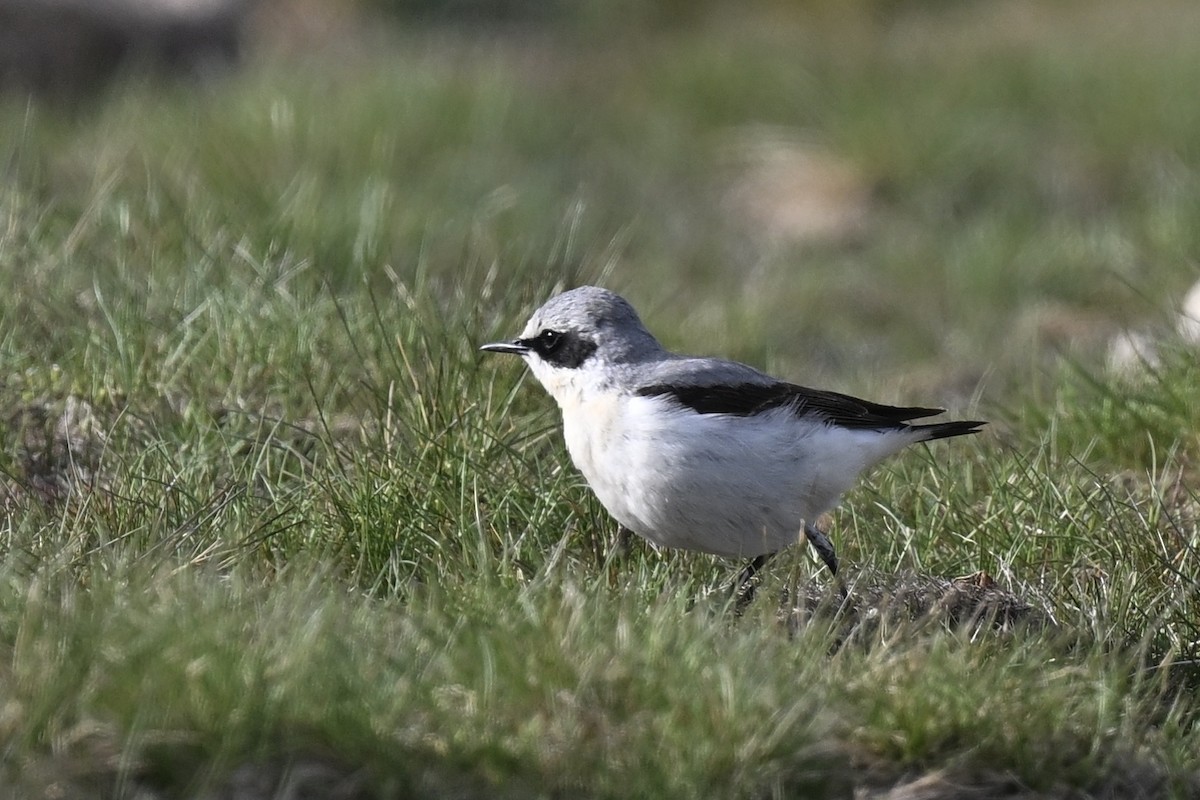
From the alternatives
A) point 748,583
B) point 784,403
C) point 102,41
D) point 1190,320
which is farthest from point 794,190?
point 748,583

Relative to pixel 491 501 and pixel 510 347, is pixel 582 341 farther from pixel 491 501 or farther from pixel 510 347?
pixel 491 501

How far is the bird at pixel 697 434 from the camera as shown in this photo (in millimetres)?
4441

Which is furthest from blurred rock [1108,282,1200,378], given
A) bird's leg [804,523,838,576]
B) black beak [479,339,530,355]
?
black beak [479,339,530,355]

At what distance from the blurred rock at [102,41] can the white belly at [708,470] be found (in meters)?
8.86

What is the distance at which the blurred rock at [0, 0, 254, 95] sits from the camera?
499 inches

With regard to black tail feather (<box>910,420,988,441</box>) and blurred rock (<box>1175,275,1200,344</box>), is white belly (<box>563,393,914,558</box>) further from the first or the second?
blurred rock (<box>1175,275,1200,344</box>)

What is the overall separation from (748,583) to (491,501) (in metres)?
0.81

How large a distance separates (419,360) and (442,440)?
0.67 m

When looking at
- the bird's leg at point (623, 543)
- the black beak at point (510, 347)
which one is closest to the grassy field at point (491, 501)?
the bird's leg at point (623, 543)

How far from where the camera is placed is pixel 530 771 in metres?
3.37

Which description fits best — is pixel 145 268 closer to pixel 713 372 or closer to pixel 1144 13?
pixel 713 372

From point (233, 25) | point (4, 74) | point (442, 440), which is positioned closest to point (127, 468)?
point (442, 440)

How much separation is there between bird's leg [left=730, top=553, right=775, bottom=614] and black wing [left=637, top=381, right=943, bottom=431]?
45cm

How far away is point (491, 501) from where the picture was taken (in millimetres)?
4746
